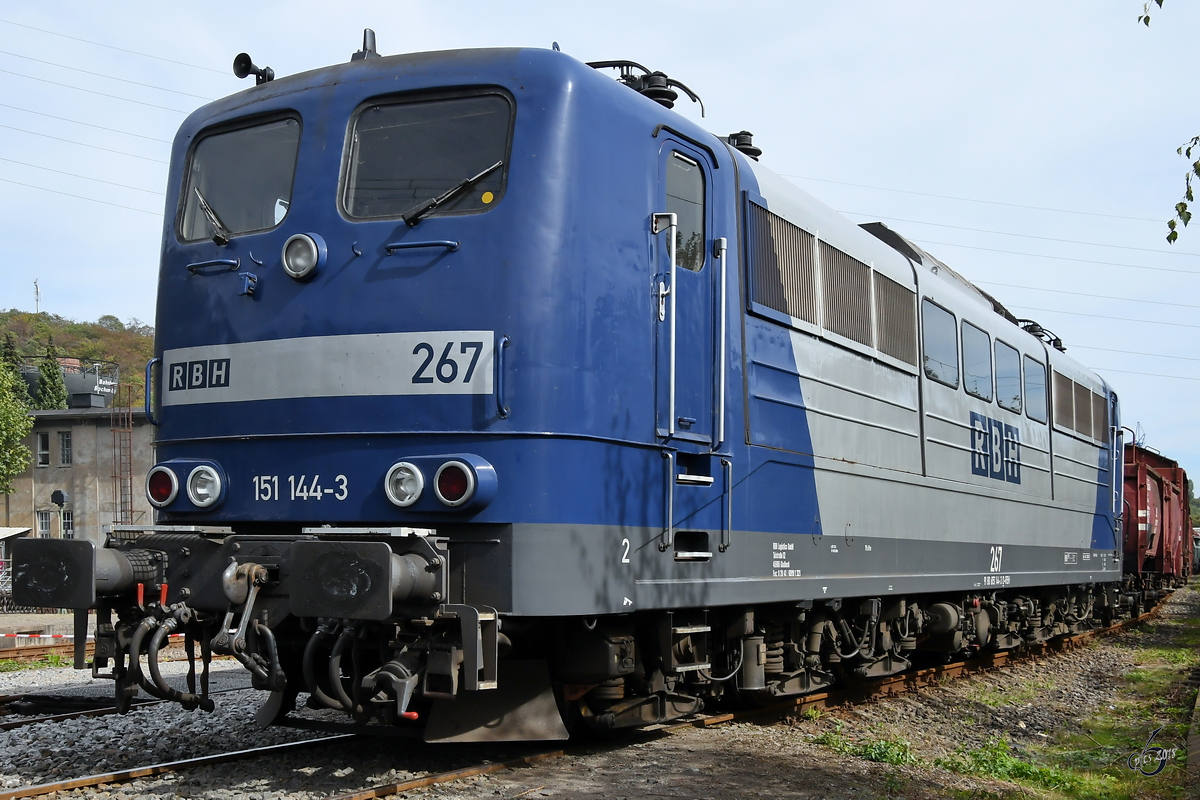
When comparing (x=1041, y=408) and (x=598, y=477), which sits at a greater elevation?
(x=1041, y=408)

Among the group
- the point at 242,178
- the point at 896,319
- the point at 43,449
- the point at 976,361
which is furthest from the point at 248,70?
the point at 43,449

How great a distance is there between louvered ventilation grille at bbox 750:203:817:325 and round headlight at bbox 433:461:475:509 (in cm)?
253

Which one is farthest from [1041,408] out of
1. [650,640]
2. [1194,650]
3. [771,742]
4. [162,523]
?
[162,523]

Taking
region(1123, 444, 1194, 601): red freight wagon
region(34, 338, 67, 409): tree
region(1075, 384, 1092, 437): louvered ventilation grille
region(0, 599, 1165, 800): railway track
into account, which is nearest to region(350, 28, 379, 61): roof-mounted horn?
region(0, 599, 1165, 800): railway track

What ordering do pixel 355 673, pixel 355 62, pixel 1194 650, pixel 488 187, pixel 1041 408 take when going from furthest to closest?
1. pixel 1194 650
2. pixel 1041 408
3. pixel 355 62
4. pixel 488 187
5. pixel 355 673

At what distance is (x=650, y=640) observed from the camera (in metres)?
6.57

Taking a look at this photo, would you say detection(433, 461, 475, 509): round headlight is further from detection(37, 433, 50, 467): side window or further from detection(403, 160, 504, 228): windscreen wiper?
detection(37, 433, 50, 467): side window

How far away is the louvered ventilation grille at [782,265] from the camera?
7.26 m

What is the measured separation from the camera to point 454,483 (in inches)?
215

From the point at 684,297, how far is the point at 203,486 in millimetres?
2827

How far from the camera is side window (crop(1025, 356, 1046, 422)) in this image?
41.9 feet

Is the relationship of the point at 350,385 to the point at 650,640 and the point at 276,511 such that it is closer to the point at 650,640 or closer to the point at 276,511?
the point at 276,511

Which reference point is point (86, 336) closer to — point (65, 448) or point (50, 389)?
point (50, 389)

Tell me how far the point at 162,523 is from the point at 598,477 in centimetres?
250
